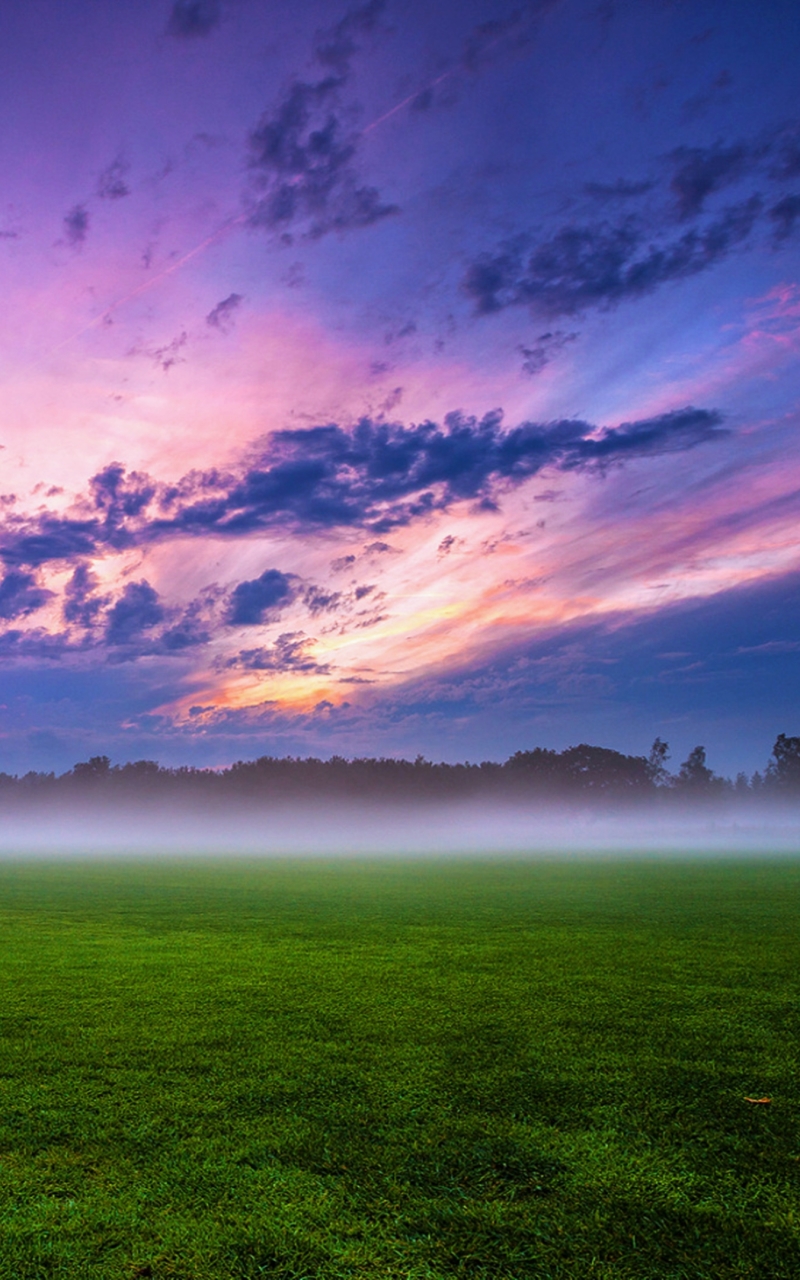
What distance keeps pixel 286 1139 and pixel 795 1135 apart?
229 centimetres

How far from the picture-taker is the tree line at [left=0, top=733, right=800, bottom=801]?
333 feet

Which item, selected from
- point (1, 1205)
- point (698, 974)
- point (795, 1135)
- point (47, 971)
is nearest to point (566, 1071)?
point (795, 1135)

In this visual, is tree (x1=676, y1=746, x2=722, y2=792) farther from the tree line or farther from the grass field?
the grass field

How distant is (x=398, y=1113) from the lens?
3592 millimetres

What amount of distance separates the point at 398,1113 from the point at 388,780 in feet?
331

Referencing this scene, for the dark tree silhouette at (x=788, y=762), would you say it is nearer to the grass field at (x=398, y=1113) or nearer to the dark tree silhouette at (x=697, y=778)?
the dark tree silhouette at (x=697, y=778)

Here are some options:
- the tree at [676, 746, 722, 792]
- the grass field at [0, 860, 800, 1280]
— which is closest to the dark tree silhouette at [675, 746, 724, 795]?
the tree at [676, 746, 722, 792]

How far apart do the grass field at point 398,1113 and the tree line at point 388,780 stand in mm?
94839

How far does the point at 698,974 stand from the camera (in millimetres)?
7121

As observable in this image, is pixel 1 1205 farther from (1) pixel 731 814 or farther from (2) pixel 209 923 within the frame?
(1) pixel 731 814

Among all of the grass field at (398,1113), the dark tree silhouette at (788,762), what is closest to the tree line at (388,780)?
the dark tree silhouette at (788,762)

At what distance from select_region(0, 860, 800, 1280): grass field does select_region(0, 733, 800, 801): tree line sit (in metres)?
94.8

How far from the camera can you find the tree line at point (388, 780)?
102 m

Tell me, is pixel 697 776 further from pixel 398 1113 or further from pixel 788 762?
pixel 398 1113
